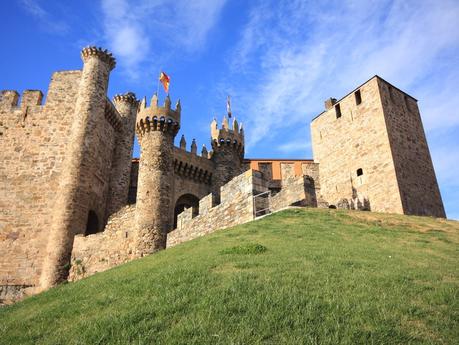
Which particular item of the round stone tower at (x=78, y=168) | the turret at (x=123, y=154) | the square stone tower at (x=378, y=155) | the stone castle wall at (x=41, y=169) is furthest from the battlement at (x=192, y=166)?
the square stone tower at (x=378, y=155)

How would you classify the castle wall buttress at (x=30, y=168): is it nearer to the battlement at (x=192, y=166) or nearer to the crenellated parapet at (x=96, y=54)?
the crenellated parapet at (x=96, y=54)

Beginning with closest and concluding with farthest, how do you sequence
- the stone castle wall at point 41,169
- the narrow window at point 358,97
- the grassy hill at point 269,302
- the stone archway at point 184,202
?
1. the grassy hill at point 269,302
2. the stone castle wall at point 41,169
3. the narrow window at point 358,97
4. the stone archway at point 184,202

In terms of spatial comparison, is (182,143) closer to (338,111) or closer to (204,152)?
(204,152)

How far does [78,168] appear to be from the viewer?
20562 millimetres

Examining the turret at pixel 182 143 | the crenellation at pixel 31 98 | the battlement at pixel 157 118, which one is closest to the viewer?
the battlement at pixel 157 118

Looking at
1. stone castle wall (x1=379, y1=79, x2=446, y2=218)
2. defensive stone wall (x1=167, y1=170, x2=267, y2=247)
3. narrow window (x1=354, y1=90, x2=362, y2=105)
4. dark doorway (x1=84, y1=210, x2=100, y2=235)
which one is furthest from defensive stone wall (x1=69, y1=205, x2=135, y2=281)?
narrow window (x1=354, y1=90, x2=362, y2=105)

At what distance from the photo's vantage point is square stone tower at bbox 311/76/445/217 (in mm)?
21672

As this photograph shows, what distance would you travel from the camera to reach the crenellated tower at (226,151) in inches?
1132

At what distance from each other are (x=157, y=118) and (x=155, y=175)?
3.85 metres

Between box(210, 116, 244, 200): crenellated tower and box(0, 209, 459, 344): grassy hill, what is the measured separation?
18933 millimetres

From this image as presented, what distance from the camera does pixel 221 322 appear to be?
4801 millimetres

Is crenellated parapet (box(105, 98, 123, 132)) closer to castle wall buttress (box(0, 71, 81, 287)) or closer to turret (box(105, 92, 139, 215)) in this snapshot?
turret (box(105, 92, 139, 215))

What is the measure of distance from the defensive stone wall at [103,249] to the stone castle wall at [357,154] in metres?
12.6

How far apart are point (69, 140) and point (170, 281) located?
58.1ft
